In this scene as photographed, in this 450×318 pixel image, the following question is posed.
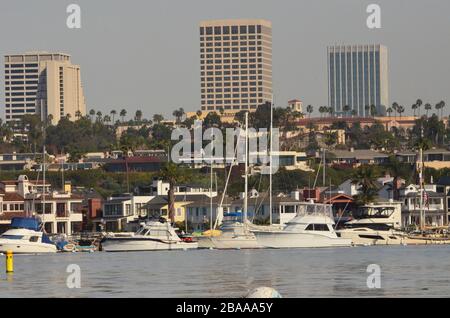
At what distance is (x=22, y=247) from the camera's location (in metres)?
103

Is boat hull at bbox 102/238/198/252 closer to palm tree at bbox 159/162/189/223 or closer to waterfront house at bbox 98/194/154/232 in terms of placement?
palm tree at bbox 159/162/189/223

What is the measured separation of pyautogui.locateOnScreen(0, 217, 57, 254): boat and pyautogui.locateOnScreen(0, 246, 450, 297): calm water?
137 inches

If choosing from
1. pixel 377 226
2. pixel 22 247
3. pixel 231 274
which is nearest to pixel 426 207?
pixel 377 226

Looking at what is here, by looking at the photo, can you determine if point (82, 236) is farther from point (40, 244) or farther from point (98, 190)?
point (98, 190)

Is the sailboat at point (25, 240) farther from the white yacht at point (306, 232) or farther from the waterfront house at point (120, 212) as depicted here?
the waterfront house at point (120, 212)

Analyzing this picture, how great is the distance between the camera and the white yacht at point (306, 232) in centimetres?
10731

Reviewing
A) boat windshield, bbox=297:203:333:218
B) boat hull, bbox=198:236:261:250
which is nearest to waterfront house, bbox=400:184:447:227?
boat windshield, bbox=297:203:333:218

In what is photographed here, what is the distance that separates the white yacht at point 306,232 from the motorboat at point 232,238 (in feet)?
2.02

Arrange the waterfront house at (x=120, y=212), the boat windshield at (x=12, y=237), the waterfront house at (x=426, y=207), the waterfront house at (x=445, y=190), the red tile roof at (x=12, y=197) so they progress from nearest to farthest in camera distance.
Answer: the boat windshield at (x=12, y=237) < the red tile roof at (x=12, y=197) < the waterfront house at (x=120, y=212) < the waterfront house at (x=426, y=207) < the waterfront house at (x=445, y=190)

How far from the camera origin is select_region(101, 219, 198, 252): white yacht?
104875mm

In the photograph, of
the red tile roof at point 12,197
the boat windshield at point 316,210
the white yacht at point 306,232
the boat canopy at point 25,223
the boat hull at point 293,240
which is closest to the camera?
the boat canopy at point 25,223

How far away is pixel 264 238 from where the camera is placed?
109 meters

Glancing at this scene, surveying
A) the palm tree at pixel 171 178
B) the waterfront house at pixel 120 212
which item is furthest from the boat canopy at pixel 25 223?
the waterfront house at pixel 120 212
